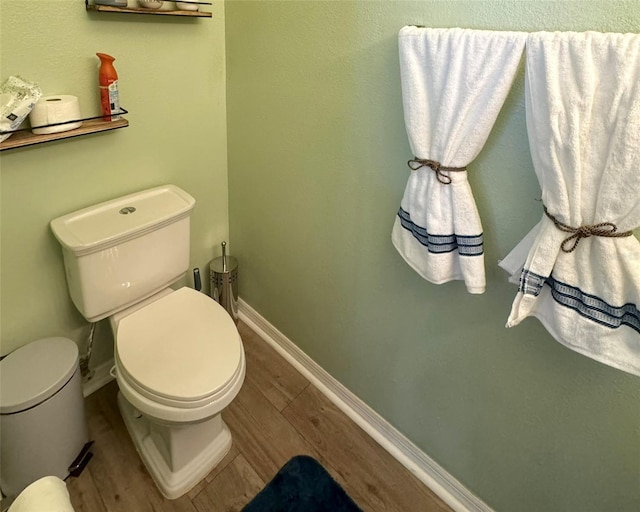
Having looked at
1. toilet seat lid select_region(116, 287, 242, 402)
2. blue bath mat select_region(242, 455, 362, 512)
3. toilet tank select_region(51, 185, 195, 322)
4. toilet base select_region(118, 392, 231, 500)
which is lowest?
blue bath mat select_region(242, 455, 362, 512)

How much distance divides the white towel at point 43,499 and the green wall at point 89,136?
3.02 ft

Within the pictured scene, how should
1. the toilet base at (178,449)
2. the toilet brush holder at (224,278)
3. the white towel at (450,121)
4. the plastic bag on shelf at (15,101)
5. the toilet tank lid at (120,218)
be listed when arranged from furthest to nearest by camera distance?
the toilet brush holder at (224,278)
the toilet base at (178,449)
the toilet tank lid at (120,218)
the plastic bag on shelf at (15,101)
the white towel at (450,121)

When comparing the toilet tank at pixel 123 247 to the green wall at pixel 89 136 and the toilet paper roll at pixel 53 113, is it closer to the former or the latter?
the green wall at pixel 89 136

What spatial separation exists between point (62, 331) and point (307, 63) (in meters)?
1.31

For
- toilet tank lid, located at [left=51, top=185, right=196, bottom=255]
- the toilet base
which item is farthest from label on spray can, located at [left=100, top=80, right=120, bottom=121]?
the toilet base

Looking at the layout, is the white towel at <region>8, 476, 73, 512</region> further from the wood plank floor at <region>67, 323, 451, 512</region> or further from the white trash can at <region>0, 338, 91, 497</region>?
the wood plank floor at <region>67, 323, 451, 512</region>

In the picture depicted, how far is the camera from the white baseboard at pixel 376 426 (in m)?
1.45

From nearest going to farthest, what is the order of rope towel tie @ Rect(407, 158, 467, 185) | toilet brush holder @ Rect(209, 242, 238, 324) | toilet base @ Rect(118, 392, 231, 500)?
rope towel tie @ Rect(407, 158, 467, 185) → toilet base @ Rect(118, 392, 231, 500) → toilet brush holder @ Rect(209, 242, 238, 324)

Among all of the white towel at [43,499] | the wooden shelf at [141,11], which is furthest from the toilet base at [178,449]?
the wooden shelf at [141,11]

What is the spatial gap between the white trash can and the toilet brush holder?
68 centimetres

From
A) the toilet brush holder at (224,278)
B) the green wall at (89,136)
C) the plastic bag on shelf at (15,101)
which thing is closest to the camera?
the plastic bag on shelf at (15,101)

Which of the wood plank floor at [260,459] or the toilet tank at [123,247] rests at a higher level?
the toilet tank at [123,247]

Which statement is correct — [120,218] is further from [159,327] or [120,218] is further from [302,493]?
[302,493]

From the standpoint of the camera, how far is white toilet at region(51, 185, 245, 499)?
125 cm
